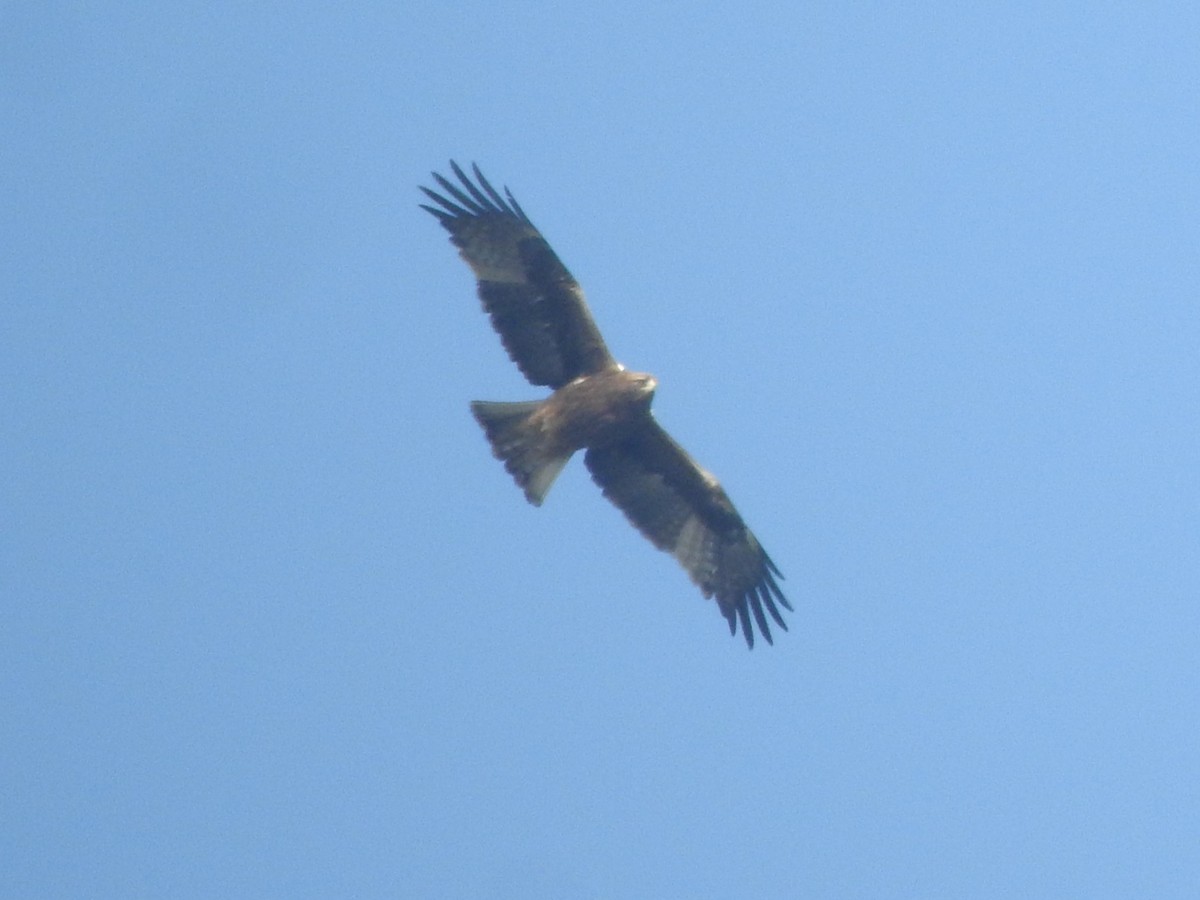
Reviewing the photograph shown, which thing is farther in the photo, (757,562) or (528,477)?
(757,562)

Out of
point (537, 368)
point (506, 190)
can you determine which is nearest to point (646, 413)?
point (537, 368)

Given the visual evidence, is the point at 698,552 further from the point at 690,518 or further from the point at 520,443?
the point at 520,443

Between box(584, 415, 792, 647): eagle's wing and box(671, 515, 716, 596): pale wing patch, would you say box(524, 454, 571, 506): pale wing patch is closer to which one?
box(584, 415, 792, 647): eagle's wing

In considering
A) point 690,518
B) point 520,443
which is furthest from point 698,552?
point 520,443

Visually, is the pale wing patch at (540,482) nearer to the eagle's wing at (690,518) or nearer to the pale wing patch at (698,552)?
the eagle's wing at (690,518)

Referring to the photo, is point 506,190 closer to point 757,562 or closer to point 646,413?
point 646,413

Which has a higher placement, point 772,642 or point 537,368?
point 537,368

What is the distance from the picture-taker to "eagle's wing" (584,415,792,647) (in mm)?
14703

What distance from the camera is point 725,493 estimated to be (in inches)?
587

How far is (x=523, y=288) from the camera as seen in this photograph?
14.1 meters

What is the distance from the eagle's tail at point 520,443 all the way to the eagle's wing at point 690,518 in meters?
0.56

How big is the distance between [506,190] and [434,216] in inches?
20.8

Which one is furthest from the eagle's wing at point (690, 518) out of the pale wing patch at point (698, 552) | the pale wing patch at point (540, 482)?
the pale wing patch at point (540, 482)

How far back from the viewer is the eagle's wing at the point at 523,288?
1411 cm
